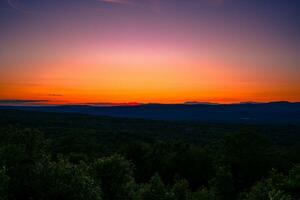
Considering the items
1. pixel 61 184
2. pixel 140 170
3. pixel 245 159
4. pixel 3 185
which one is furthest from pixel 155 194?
pixel 140 170

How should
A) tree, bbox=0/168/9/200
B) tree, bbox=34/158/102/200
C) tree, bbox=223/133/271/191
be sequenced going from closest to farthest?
tree, bbox=0/168/9/200
tree, bbox=34/158/102/200
tree, bbox=223/133/271/191

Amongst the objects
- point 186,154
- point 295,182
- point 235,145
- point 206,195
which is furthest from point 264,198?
point 186,154

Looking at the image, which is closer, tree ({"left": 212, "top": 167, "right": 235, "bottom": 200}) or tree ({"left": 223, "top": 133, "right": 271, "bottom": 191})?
tree ({"left": 212, "top": 167, "right": 235, "bottom": 200})

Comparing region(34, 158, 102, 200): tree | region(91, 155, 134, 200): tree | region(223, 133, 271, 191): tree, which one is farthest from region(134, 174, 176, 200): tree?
region(223, 133, 271, 191): tree

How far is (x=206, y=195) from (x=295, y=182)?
14.0 metres

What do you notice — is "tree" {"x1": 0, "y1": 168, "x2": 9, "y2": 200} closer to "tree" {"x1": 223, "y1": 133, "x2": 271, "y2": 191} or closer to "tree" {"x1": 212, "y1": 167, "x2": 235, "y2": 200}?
"tree" {"x1": 212, "y1": 167, "x2": 235, "y2": 200}

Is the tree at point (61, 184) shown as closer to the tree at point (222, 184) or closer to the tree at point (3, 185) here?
the tree at point (3, 185)

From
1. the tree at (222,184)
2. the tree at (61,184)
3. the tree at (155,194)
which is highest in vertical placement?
the tree at (61,184)

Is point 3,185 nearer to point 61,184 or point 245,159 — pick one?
point 61,184

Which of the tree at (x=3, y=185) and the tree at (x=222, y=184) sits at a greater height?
the tree at (x=3, y=185)

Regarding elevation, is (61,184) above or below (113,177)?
above

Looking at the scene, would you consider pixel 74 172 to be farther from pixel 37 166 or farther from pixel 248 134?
pixel 248 134

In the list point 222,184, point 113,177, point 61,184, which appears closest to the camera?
point 61,184

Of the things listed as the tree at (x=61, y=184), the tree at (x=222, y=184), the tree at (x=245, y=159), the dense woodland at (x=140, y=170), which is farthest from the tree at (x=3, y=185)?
the tree at (x=245, y=159)
